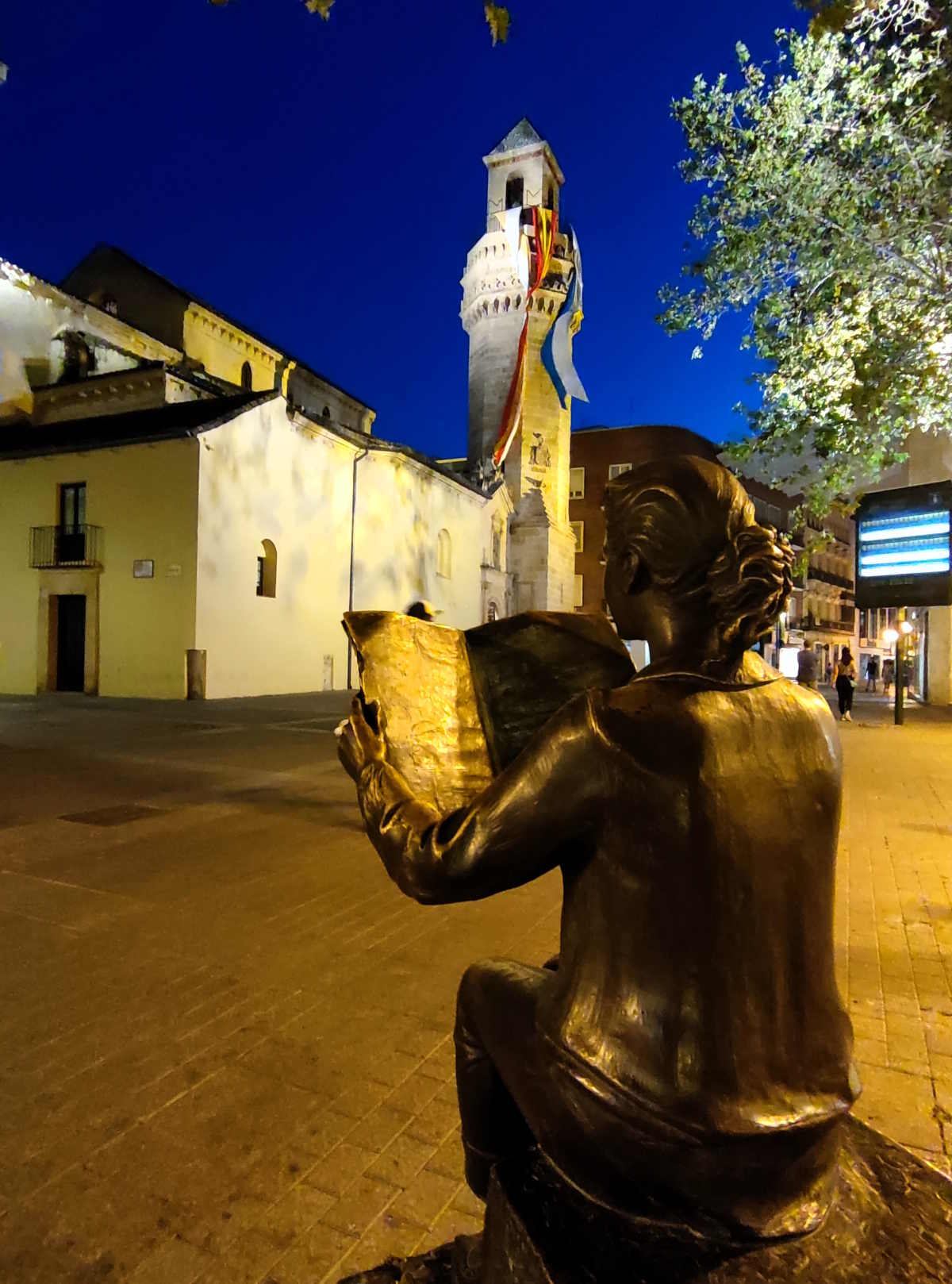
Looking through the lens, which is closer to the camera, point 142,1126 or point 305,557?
point 142,1126

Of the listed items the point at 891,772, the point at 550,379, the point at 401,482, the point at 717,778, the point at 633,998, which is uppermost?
the point at 550,379

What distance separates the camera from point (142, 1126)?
2.37m

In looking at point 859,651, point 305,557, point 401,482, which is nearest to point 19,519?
point 305,557

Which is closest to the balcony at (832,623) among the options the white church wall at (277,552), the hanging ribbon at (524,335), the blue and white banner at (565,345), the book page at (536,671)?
the blue and white banner at (565,345)

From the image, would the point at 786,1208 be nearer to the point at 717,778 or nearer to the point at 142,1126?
the point at 717,778

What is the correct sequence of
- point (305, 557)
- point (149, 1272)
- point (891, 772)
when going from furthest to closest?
point (305, 557) → point (891, 772) → point (149, 1272)

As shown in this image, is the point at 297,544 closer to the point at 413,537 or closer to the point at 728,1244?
the point at 413,537

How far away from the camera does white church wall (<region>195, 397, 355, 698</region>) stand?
1930cm

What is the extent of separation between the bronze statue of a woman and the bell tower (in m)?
36.7

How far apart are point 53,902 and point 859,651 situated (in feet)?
228

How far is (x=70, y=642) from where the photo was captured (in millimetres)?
20516

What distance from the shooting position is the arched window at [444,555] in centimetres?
3100

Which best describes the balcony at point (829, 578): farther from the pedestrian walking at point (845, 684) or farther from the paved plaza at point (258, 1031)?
the paved plaza at point (258, 1031)

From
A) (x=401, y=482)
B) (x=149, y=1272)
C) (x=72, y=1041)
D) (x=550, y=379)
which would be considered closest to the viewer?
(x=149, y=1272)
